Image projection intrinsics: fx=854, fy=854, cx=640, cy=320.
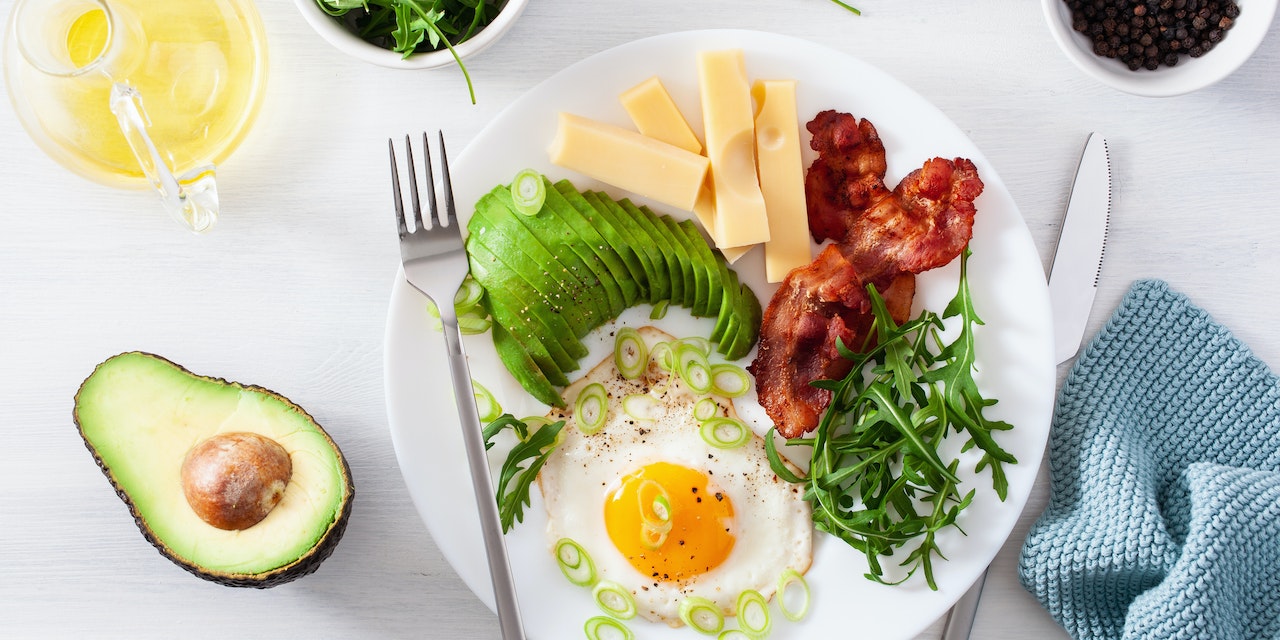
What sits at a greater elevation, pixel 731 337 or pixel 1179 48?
pixel 1179 48

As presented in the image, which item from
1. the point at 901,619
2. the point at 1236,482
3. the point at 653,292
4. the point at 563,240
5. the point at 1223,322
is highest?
the point at 563,240

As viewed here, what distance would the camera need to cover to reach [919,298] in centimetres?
227

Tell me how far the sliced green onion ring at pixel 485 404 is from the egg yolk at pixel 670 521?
14.7 inches

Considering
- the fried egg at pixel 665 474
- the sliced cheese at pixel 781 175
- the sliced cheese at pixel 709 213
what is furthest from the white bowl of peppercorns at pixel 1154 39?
the fried egg at pixel 665 474

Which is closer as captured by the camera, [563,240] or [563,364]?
[563,240]

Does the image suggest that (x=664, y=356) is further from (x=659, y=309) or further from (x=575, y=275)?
(x=575, y=275)

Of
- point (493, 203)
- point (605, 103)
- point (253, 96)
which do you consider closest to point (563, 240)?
point (493, 203)

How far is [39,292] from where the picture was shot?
2.41m

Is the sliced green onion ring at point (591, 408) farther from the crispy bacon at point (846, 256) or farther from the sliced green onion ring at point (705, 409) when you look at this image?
the crispy bacon at point (846, 256)

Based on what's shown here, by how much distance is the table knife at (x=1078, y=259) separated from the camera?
230 centimetres

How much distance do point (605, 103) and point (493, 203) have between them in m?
0.39

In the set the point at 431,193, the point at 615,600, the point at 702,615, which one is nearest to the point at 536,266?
the point at 431,193

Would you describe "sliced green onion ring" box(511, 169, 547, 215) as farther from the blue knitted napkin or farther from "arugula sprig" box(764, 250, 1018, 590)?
the blue knitted napkin

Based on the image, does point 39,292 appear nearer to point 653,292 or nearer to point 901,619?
point 653,292
